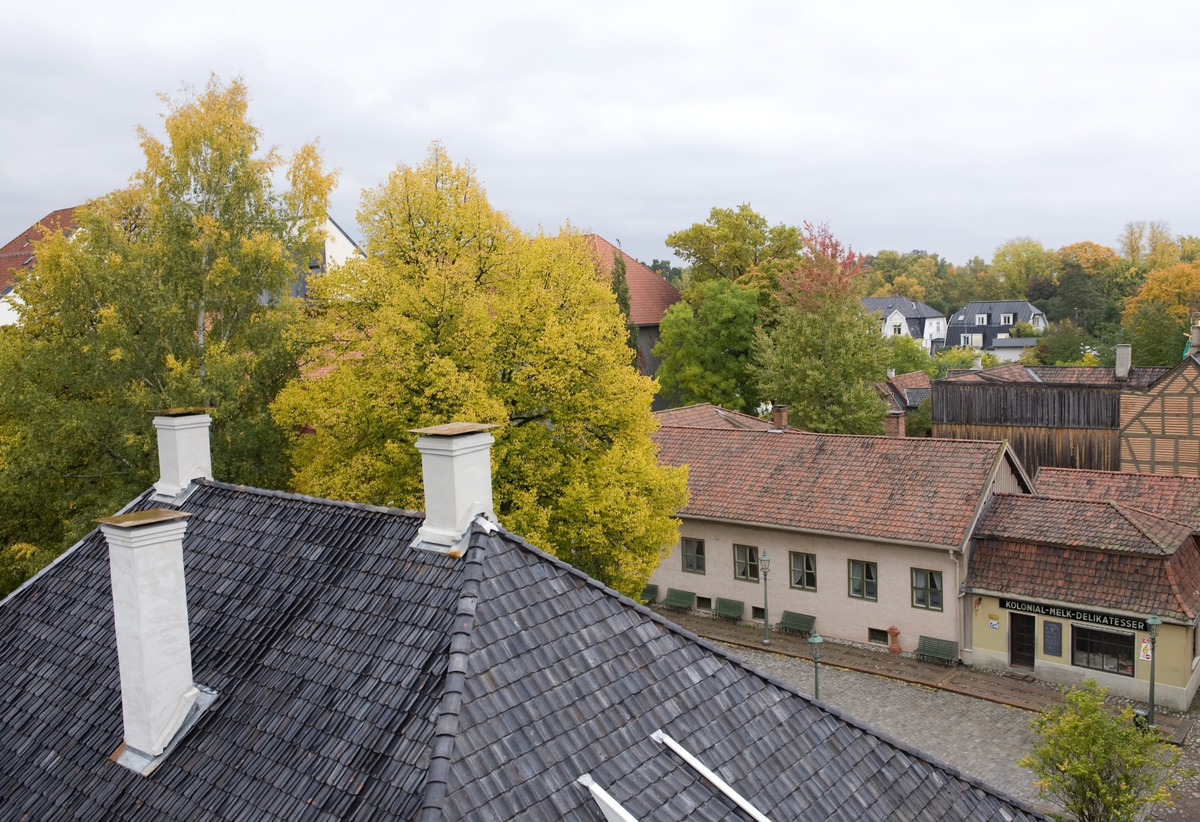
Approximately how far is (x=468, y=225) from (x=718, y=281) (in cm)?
2598

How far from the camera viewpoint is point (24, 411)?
18.3 meters

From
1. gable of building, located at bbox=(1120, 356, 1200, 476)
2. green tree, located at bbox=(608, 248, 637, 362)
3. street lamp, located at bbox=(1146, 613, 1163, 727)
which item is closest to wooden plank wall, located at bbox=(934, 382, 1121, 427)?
gable of building, located at bbox=(1120, 356, 1200, 476)

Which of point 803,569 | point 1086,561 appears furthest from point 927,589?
point 1086,561

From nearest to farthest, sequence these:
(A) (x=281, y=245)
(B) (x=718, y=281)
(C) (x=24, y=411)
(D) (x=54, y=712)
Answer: (D) (x=54, y=712) < (C) (x=24, y=411) < (A) (x=281, y=245) < (B) (x=718, y=281)

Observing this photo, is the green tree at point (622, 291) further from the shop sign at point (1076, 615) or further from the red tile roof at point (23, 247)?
the shop sign at point (1076, 615)

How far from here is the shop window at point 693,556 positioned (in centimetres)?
2511

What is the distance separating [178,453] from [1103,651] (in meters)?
18.5

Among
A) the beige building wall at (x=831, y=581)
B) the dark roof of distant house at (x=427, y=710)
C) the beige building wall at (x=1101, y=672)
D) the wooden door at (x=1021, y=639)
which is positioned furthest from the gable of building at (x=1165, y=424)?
the dark roof of distant house at (x=427, y=710)

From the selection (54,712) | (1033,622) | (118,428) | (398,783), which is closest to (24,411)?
(118,428)

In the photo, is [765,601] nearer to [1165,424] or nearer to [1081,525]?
[1081,525]

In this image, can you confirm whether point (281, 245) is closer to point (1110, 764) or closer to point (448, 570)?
point (448, 570)

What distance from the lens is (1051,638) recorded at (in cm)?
1969

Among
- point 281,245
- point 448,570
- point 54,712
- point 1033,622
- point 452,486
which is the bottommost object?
point 1033,622

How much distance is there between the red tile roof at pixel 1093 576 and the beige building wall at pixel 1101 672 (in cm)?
29
